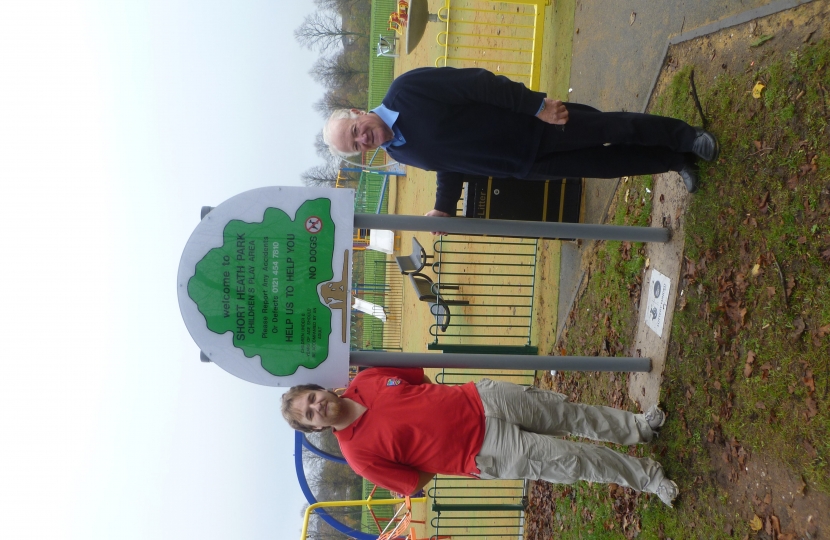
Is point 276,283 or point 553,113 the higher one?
point 553,113

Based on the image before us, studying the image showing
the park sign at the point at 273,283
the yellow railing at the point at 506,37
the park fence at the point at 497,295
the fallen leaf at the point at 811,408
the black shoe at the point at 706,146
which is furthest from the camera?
the yellow railing at the point at 506,37

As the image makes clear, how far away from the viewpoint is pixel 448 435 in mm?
3625

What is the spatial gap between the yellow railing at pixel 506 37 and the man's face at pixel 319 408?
21.8 ft

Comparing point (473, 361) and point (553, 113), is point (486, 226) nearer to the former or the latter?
point (553, 113)

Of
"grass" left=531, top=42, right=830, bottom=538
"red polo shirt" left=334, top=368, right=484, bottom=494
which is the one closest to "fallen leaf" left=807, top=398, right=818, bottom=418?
"grass" left=531, top=42, right=830, bottom=538

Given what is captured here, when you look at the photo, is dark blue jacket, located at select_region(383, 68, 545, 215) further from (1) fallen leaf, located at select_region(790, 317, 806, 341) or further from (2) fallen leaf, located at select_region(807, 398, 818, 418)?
(2) fallen leaf, located at select_region(807, 398, 818, 418)

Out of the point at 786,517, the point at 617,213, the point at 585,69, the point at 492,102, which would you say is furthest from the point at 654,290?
the point at 585,69

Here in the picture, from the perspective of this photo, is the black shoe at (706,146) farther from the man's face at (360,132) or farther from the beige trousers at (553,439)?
the man's face at (360,132)

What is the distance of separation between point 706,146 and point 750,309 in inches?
44.3

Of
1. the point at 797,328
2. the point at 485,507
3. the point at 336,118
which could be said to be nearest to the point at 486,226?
the point at 336,118

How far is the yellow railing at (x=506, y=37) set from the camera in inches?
333

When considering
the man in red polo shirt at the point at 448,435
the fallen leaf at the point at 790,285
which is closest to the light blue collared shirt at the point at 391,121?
the man in red polo shirt at the point at 448,435

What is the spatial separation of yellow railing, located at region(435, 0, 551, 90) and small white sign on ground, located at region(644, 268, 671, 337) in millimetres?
5025

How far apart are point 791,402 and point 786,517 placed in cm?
62
